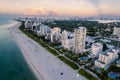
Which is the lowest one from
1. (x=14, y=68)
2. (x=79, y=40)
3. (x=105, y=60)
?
(x=14, y=68)

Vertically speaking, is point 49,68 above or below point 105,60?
below

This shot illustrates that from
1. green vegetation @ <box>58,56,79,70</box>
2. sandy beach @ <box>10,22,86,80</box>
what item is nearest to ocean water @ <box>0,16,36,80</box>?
sandy beach @ <box>10,22,86,80</box>

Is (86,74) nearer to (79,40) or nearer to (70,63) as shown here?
(70,63)

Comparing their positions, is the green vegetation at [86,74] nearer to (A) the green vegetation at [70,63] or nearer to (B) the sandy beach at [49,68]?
(B) the sandy beach at [49,68]

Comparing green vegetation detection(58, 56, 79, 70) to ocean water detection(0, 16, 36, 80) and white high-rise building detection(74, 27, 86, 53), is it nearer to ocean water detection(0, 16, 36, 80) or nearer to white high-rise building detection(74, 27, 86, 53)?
white high-rise building detection(74, 27, 86, 53)

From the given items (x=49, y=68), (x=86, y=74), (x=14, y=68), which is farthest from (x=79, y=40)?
(x=14, y=68)

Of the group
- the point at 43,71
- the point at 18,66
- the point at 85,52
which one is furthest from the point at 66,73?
the point at 85,52

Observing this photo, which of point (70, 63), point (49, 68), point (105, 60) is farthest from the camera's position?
point (70, 63)

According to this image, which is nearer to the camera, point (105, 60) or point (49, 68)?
point (49, 68)

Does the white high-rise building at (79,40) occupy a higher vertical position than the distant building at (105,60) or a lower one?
higher

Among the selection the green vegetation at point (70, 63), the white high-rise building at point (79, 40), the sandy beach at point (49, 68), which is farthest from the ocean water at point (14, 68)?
the white high-rise building at point (79, 40)

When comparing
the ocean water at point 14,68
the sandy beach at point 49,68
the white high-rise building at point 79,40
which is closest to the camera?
the sandy beach at point 49,68

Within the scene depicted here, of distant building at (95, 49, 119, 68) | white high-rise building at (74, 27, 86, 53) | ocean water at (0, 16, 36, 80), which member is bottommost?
ocean water at (0, 16, 36, 80)
